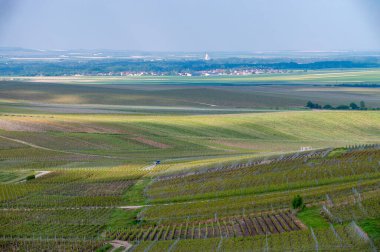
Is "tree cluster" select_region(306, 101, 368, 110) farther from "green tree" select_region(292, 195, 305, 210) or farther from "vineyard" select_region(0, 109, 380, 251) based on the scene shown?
"green tree" select_region(292, 195, 305, 210)

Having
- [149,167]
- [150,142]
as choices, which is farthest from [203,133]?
[149,167]

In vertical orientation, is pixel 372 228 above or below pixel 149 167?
above

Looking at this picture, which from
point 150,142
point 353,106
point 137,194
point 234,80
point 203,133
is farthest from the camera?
point 234,80

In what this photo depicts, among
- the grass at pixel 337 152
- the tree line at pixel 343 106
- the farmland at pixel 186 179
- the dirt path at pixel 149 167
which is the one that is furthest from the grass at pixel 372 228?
the tree line at pixel 343 106

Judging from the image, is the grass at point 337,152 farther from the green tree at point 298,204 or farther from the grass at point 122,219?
the grass at point 122,219

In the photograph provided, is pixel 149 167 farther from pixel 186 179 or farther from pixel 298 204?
pixel 298 204

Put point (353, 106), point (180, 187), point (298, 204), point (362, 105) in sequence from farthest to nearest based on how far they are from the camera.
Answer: point (362, 105), point (353, 106), point (180, 187), point (298, 204)

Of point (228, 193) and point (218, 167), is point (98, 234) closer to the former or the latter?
point (228, 193)
